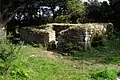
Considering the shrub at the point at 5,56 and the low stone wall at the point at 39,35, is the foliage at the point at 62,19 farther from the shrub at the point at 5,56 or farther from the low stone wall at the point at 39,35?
the shrub at the point at 5,56

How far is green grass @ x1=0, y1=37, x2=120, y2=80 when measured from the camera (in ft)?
27.0

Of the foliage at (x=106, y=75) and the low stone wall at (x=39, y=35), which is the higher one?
the low stone wall at (x=39, y=35)

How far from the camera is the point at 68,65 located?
10.5 metres

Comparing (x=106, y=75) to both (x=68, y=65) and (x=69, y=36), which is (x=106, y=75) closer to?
(x=68, y=65)

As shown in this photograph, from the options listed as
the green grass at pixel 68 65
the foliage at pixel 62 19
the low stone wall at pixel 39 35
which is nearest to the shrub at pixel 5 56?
the green grass at pixel 68 65

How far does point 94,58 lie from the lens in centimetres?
1162

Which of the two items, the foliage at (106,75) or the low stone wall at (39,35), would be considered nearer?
the foliage at (106,75)

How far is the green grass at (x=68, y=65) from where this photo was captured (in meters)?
8.24

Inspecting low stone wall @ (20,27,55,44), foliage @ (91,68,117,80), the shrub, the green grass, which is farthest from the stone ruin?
the shrub

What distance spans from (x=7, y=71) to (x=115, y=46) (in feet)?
24.0

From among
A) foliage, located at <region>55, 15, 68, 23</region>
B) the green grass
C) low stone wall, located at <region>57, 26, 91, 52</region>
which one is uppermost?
foliage, located at <region>55, 15, 68, 23</region>

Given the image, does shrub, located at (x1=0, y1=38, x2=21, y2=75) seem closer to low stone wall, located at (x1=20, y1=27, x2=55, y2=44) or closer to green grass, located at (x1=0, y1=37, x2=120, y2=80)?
green grass, located at (x1=0, y1=37, x2=120, y2=80)

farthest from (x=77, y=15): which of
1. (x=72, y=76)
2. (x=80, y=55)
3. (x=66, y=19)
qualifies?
(x=72, y=76)

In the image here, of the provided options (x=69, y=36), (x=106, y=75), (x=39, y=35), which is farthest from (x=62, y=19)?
(x=106, y=75)
